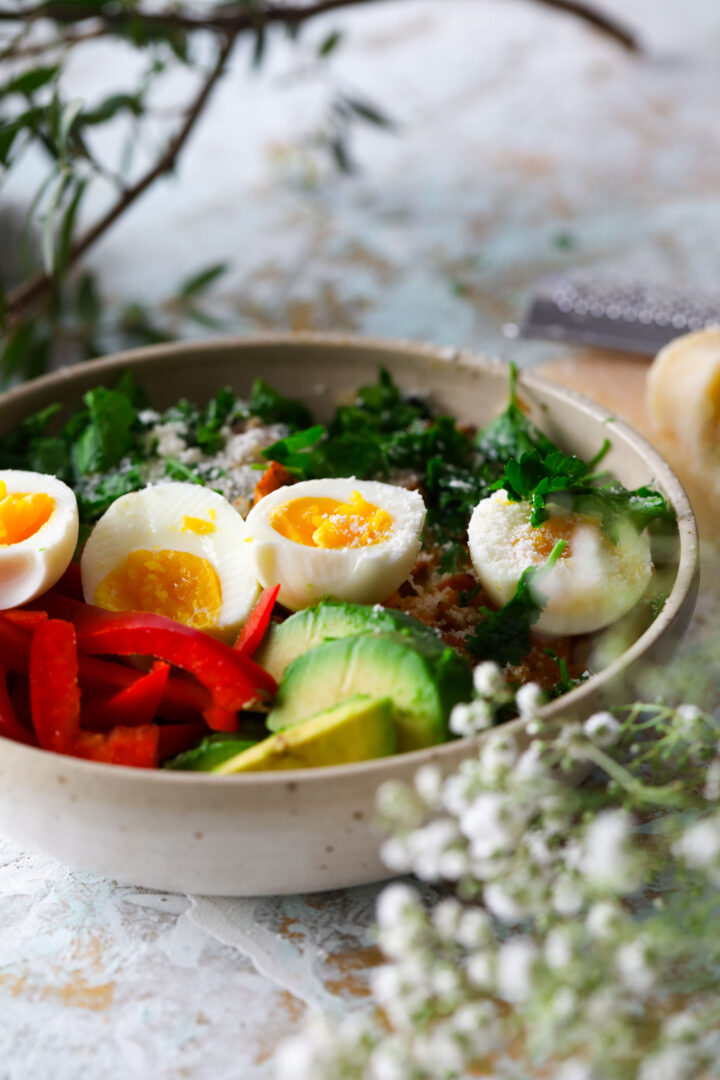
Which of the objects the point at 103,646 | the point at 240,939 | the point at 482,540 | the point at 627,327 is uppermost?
the point at 103,646

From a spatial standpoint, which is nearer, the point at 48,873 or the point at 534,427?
the point at 48,873

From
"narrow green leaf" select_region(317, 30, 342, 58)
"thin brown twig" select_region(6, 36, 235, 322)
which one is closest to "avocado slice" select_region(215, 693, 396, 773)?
"thin brown twig" select_region(6, 36, 235, 322)

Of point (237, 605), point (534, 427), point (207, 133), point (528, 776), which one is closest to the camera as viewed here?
point (528, 776)

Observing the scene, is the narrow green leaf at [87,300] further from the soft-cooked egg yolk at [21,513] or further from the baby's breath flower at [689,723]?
the baby's breath flower at [689,723]

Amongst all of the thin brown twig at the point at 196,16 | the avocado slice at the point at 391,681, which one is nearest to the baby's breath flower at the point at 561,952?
the avocado slice at the point at 391,681

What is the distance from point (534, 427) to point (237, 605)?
0.69m

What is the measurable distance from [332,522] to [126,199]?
59.9 inches

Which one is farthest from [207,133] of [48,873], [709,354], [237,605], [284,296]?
[48,873]

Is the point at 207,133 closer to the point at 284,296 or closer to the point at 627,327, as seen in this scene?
the point at 284,296

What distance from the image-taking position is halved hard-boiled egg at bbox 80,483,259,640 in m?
1.60

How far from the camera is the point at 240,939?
135cm

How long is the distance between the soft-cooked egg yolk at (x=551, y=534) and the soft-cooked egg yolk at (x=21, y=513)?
2.35ft

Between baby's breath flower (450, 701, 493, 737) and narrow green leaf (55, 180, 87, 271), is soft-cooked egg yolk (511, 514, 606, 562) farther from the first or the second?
narrow green leaf (55, 180, 87, 271)

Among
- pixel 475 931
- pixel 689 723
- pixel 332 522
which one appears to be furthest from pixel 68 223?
pixel 475 931
